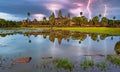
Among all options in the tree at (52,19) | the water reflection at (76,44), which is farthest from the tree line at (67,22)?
the water reflection at (76,44)

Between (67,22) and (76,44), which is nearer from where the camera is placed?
(76,44)

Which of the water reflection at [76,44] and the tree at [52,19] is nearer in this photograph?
the water reflection at [76,44]

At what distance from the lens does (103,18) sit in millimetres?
175750

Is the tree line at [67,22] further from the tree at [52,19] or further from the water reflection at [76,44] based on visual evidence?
the water reflection at [76,44]

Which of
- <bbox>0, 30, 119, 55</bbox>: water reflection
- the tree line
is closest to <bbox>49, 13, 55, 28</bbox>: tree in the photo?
the tree line

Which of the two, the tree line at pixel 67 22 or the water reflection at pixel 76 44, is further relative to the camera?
the tree line at pixel 67 22

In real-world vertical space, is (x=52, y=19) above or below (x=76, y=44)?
above

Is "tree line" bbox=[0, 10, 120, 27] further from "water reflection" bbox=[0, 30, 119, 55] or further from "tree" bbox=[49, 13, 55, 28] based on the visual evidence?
"water reflection" bbox=[0, 30, 119, 55]

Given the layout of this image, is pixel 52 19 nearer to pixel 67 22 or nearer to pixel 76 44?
pixel 67 22

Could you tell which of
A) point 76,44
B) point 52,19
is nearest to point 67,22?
point 52,19

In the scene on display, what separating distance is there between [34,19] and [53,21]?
2377 cm

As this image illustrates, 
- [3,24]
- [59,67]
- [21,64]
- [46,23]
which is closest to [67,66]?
[59,67]

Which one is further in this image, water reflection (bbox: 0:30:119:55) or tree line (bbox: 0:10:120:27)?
tree line (bbox: 0:10:120:27)

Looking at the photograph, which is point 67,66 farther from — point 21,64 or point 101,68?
point 21,64
